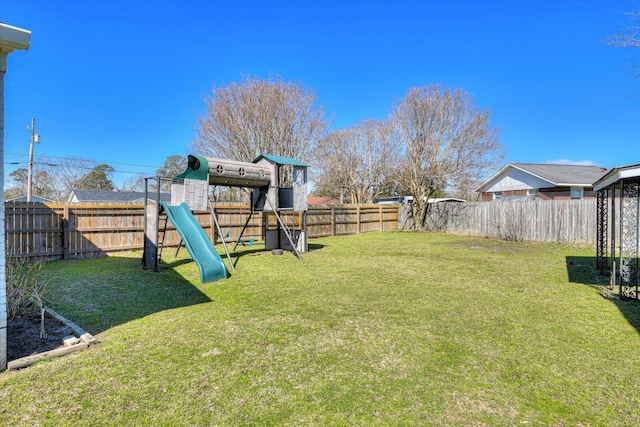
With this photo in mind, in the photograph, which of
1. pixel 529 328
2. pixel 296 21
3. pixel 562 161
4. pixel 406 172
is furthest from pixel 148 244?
pixel 562 161

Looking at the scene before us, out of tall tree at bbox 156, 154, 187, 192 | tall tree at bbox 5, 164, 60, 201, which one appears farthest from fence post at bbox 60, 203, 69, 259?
tall tree at bbox 156, 154, 187, 192

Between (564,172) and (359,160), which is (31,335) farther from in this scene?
(359,160)

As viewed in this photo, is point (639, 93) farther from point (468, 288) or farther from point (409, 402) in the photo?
point (409, 402)

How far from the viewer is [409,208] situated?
59.9ft

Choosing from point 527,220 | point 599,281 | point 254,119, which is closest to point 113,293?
point 599,281

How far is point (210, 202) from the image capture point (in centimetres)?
804

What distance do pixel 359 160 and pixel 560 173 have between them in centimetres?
1295

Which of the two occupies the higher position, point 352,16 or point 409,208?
point 352,16

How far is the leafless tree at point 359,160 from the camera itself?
24359mm

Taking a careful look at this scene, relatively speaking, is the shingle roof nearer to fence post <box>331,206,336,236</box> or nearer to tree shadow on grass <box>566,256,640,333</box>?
tree shadow on grass <box>566,256,640,333</box>

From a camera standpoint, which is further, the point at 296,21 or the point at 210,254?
the point at 296,21

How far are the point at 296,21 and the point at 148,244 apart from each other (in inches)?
392

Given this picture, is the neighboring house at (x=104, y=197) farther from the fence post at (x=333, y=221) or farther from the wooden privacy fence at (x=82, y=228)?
the fence post at (x=333, y=221)

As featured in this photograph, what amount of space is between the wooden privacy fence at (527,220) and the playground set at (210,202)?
9320 millimetres
